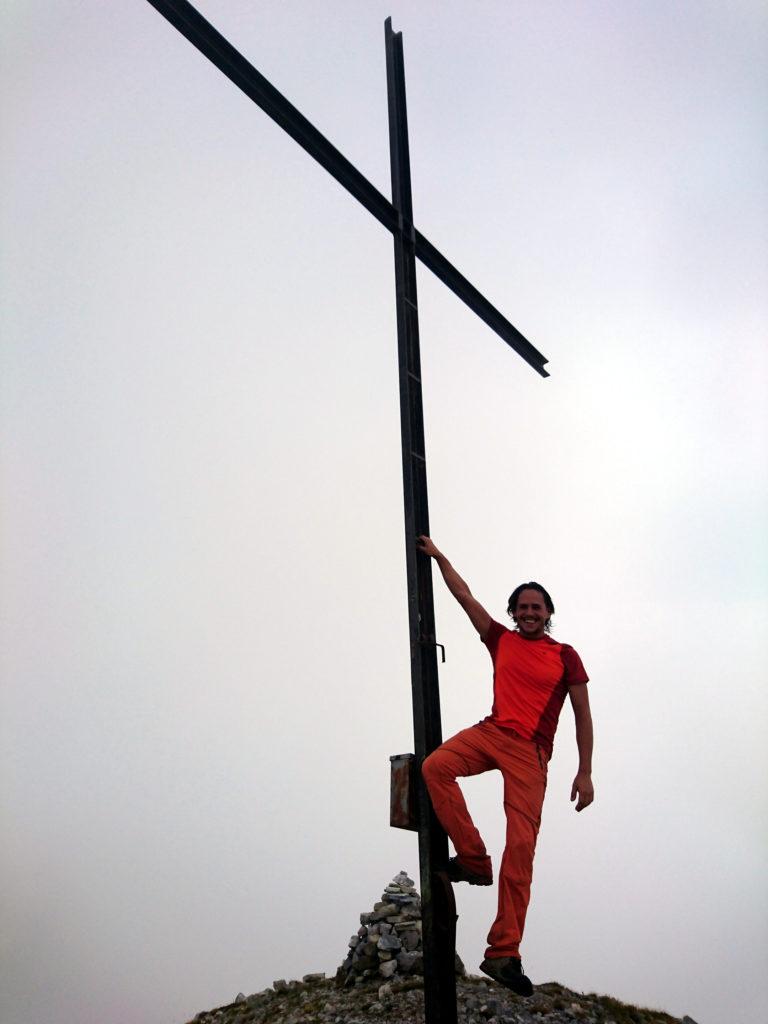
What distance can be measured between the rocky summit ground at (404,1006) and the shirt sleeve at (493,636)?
5.86m

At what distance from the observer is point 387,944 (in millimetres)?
11195

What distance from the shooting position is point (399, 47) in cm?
748

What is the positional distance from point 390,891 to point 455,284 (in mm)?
8902

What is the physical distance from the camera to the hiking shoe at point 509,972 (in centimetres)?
498

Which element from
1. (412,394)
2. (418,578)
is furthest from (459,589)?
(412,394)

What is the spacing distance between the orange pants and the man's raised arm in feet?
2.54

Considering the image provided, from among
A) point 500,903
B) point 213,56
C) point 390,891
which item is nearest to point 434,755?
point 500,903

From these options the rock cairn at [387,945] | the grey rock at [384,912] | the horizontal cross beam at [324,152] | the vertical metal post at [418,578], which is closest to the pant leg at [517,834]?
the vertical metal post at [418,578]

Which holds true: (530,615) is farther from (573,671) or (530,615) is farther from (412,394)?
(412,394)

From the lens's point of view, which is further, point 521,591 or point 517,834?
point 521,591

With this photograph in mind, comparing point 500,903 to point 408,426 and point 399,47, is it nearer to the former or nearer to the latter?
point 408,426

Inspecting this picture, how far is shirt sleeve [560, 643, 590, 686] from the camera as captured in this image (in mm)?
5902

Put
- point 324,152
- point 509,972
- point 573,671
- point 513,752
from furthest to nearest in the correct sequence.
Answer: point 324,152, point 573,671, point 513,752, point 509,972

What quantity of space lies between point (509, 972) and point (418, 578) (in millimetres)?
2553
